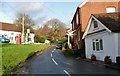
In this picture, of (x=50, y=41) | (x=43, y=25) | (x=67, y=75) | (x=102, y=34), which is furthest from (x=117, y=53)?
(x=43, y=25)

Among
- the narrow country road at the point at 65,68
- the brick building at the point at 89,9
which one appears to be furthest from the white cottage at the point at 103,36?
the brick building at the point at 89,9

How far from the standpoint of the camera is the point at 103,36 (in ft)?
92.3

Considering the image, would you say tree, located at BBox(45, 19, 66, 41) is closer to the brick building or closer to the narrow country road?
the brick building

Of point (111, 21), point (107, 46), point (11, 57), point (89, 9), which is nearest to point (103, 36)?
point (107, 46)

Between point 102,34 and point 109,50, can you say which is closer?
point 109,50

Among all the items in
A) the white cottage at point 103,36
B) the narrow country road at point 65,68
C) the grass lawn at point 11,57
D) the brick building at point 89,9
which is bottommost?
the narrow country road at point 65,68

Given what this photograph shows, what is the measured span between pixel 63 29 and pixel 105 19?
7934 centimetres

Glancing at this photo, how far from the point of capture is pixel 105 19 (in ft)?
95.3

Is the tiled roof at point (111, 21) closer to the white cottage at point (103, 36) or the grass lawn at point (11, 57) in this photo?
the white cottage at point (103, 36)

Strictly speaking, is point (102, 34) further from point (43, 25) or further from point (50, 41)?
point (43, 25)

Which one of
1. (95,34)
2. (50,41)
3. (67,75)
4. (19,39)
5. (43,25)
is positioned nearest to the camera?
(67,75)

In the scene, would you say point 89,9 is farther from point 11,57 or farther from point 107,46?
point 11,57

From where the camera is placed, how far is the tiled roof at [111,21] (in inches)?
1021

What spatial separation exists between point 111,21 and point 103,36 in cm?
181
